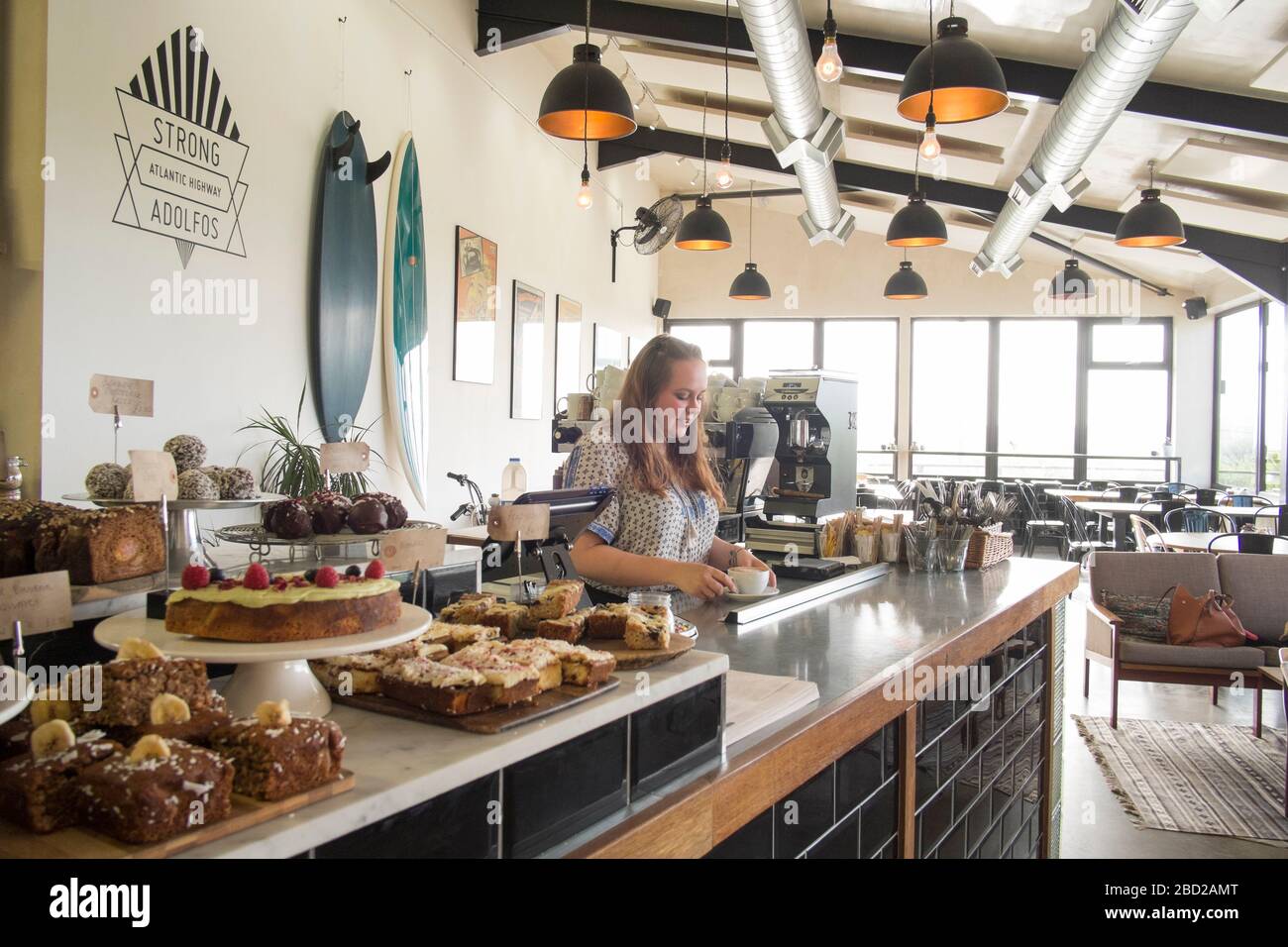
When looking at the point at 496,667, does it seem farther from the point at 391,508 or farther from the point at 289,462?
the point at 289,462

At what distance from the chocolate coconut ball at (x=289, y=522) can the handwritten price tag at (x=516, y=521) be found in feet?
1.58

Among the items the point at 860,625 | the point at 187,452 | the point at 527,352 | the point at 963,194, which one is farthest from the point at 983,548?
the point at 963,194

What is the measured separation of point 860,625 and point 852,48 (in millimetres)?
5108

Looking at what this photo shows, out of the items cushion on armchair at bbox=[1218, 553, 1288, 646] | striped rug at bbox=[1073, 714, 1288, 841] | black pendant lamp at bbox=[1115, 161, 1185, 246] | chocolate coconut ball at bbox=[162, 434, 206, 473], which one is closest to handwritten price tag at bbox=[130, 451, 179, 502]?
chocolate coconut ball at bbox=[162, 434, 206, 473]

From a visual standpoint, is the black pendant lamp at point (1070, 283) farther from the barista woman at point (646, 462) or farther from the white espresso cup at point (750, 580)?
the white espresso cup at point (750, 580)

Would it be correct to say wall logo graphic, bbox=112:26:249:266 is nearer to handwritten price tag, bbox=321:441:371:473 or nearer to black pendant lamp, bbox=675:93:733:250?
handwritten price tag, bbox=321:441:371:473

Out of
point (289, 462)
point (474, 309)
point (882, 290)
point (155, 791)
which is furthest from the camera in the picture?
point (882, 290)

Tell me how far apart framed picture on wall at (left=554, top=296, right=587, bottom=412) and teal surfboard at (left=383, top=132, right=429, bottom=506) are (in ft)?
8.80

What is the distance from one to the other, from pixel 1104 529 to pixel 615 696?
10.7 meters

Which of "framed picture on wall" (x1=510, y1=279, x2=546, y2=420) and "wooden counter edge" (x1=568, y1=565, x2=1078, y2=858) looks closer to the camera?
"wooden counter edge" (x1=568, y1=565, x2=1078, y2=858)

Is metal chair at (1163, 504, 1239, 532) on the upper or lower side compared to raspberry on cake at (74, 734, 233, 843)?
lower

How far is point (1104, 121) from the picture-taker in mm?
5492

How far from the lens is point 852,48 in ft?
20.5

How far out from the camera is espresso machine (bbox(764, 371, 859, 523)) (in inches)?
162
